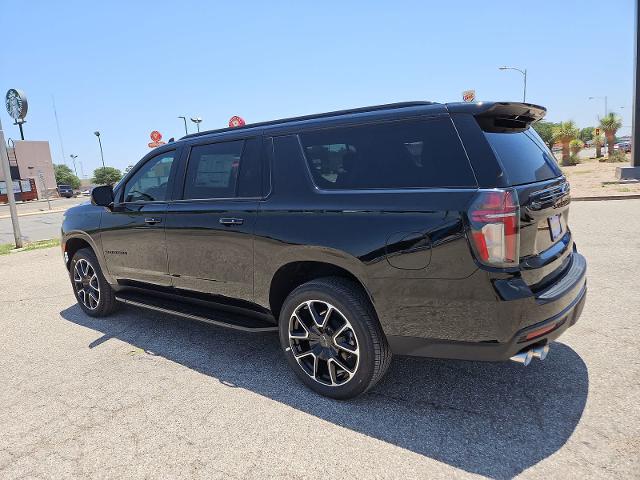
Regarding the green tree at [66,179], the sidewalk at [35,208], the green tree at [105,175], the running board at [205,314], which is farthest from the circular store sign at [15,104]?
the green tree at [66,179]

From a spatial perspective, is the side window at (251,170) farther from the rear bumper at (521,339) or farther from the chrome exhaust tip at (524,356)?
the chrome exhaust tip at (524,356)

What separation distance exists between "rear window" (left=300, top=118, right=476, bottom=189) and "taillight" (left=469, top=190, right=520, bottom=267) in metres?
0.15

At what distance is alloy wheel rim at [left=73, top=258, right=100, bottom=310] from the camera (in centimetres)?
518

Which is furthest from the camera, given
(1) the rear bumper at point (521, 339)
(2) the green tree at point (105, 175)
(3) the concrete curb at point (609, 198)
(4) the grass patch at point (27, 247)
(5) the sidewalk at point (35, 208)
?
(2) the green tree at point (105, 175)

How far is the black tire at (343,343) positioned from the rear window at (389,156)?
71 centimetres

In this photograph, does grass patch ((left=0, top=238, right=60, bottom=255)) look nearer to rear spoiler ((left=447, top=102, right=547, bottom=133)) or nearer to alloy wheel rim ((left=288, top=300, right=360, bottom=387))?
alloy wheel rim ((left=288, top=300, right=360, bottom=387))

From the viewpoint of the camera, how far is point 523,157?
109 inches

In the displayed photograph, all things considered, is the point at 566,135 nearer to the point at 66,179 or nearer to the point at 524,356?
the point at 524,356

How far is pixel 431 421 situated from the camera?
2.77 metres

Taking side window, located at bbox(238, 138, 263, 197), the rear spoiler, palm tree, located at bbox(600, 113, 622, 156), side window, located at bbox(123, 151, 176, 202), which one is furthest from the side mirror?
palm tree, located at bbox(600, 113, 622, 156)

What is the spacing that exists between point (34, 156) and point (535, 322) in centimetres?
7214

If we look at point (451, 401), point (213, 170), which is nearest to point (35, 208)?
point (213, 170)

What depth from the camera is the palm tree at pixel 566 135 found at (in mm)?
35928

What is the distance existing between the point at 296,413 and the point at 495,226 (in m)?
1.76
